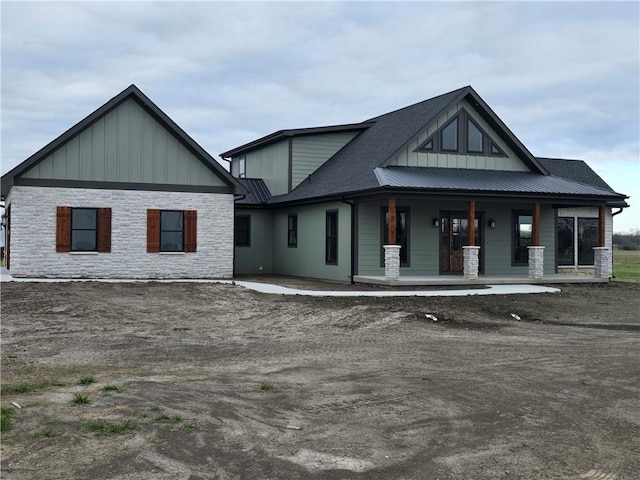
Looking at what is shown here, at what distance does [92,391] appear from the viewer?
7.54m

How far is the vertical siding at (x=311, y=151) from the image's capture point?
2703 centimetres

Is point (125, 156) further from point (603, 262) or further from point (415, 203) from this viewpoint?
point (603, 262)

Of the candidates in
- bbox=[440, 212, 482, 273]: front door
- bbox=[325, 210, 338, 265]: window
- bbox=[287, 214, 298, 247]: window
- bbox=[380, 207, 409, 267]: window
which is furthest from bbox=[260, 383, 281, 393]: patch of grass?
bbox=[287, 214, 298, 247]: window

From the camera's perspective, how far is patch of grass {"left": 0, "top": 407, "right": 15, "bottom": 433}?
605cm

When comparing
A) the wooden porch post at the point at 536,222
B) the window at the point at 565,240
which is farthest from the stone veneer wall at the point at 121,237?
the window at the point at 565,240

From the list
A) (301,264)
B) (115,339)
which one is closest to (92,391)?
(115,339)

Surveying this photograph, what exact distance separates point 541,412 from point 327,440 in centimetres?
247

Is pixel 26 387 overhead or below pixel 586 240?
below

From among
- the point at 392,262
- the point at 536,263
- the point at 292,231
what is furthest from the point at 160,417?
the point at 292,231

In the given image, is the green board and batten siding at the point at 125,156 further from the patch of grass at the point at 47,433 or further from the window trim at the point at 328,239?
the patch of grass at the point at 47,433

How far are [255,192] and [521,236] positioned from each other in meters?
10.9

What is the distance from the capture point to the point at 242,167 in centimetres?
3238

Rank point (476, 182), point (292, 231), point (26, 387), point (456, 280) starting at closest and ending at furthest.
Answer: point (26, 387), point (456, 280), point (476, 182), point (292, 231)

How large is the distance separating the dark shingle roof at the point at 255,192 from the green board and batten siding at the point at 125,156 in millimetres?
5334
